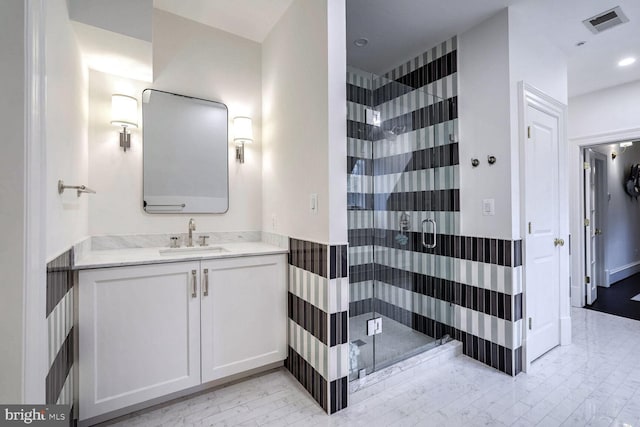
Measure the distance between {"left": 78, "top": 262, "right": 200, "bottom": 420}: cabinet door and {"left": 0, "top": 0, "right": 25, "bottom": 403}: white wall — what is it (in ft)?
2.06

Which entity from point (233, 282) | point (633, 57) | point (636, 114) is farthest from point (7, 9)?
point (636, 114)

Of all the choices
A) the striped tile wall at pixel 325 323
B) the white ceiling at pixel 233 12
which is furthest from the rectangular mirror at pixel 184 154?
the striped tile wall at pixel 325 323

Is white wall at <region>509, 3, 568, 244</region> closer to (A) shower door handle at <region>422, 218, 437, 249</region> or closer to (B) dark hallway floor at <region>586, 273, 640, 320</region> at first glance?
(A) shower door handle at <region>422, 218, 437, 249</region>

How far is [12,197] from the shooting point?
3.06ft

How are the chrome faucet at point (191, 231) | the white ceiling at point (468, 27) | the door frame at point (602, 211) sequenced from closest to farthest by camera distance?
the white ceiling at point (468, 27)
the chrome faucet at point (191, 231)
the door frame at point (602, 211)

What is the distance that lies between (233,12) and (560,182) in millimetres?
3081

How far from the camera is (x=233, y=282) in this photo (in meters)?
1.93

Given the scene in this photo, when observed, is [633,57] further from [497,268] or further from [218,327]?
[218,327]

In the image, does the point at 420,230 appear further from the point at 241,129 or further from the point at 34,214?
the point at 34,214

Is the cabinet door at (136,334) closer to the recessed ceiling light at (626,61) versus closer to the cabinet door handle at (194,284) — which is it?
the cabinet door handle at (194,284)

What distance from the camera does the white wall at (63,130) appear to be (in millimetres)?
1247

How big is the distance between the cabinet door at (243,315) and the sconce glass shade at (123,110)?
115 centimetres

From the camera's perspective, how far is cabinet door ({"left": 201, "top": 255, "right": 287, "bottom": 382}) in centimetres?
185

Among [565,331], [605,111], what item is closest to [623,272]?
[605,111]
